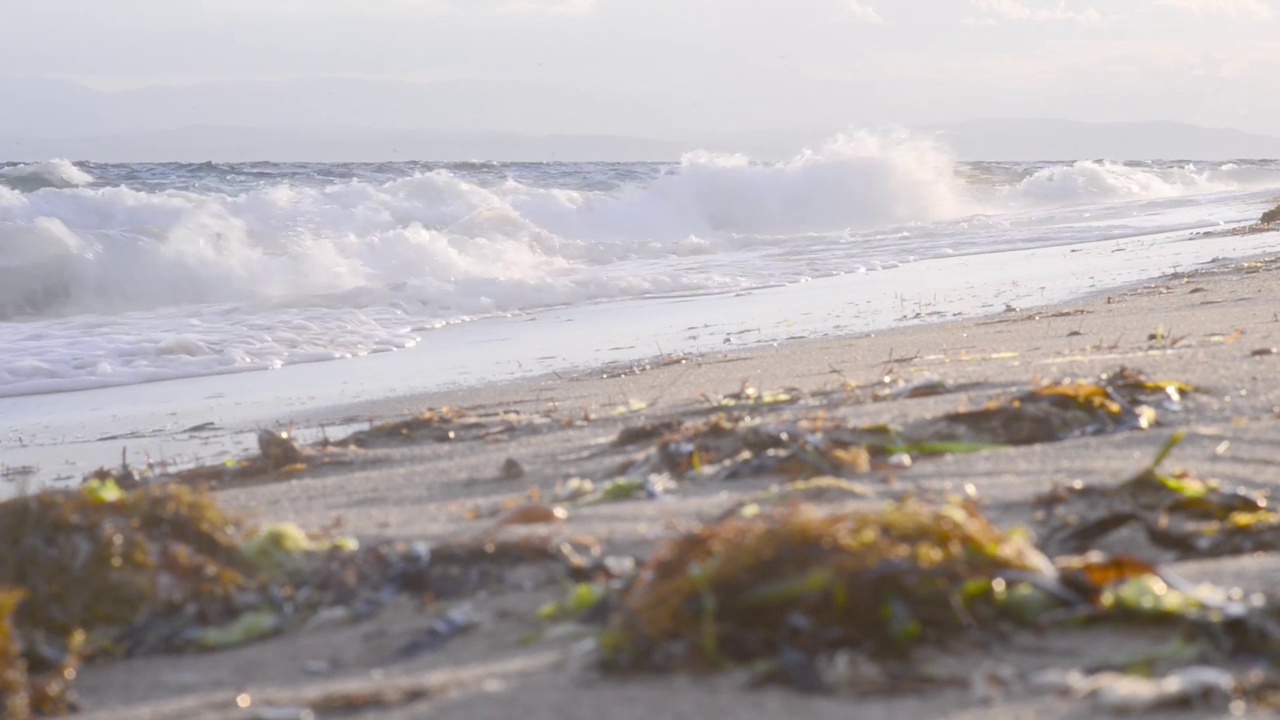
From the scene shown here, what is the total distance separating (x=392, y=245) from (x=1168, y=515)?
37.4 feet

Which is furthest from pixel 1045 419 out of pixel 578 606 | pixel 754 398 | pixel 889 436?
pixel 578 606

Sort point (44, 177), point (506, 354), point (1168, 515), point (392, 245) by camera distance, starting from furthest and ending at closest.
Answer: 1. point (44, 177)
2. point (392, 245)
3. point (506, 354)
4. point (1168, 515)

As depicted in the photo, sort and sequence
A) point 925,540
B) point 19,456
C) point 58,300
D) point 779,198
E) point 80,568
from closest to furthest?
point 925,540
point 80,568
point 19,456
point 58,300
point 779,198

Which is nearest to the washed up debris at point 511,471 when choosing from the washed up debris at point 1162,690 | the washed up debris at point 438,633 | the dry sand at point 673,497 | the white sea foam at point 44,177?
the dry sand at point 673,497

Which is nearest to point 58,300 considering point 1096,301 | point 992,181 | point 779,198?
point 1096,301

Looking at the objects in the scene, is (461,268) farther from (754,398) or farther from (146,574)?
(146,574)

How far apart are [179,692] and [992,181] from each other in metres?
33.0

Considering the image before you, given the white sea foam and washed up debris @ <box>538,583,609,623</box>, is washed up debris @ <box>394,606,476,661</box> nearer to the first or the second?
washed up debris @ <box>538,583,609,623</box>

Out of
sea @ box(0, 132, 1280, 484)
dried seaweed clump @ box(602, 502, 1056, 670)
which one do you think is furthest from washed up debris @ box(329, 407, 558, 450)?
dried seaweed clump @ box(602, 502, 1056, 670)

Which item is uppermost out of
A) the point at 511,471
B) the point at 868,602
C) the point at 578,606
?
the point at 868,602

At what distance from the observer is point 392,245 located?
13109mm

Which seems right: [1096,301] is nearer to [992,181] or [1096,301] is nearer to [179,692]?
[179,692]

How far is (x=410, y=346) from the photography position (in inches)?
319

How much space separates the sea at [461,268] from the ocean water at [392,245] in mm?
41
